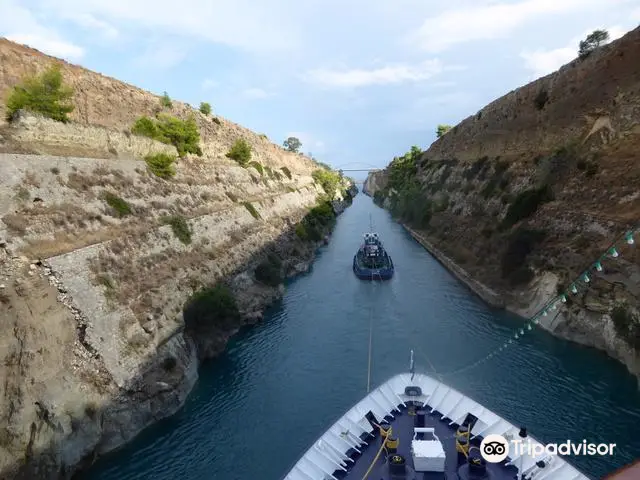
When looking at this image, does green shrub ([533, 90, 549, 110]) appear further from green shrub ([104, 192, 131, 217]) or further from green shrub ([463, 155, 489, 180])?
green shrub ([104, 192, 131, 217])

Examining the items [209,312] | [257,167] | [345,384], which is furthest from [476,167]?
[209,312]

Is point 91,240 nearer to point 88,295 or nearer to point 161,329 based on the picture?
point 88,295

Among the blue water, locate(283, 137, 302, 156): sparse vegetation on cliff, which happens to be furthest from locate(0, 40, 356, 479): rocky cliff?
locate(283, 137, 302, 156): sparse vegetation on cliff

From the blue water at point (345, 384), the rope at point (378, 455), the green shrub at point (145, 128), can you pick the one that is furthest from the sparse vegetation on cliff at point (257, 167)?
the rope at point (378, 455)

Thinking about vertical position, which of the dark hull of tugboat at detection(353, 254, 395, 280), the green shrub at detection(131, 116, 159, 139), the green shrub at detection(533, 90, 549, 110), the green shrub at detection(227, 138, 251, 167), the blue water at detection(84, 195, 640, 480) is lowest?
the blue water at detection(84, 195, 640, 480)

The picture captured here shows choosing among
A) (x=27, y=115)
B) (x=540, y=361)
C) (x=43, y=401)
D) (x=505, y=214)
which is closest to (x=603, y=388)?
(x=540, y=361)

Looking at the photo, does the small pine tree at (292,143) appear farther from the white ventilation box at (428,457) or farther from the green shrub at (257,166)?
the white ventilation box at (428,457)
